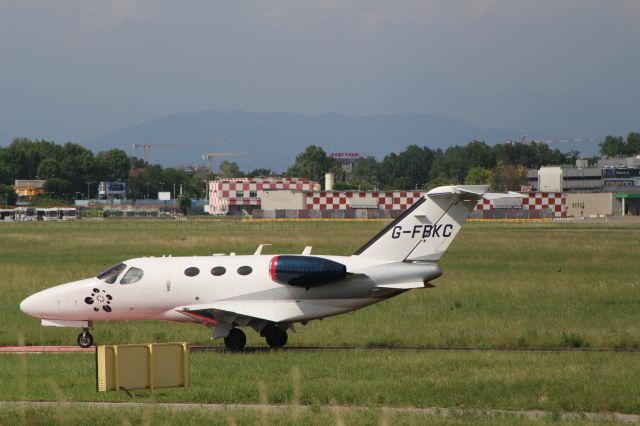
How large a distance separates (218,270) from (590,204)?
13166cm

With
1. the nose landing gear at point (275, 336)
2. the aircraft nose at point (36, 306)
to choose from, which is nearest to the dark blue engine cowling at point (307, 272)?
the nose landing gear at point (275, 336)

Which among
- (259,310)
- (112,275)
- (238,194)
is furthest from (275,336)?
(238,194)

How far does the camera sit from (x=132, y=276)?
25.8 metres

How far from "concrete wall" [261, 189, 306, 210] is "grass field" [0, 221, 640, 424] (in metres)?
84.7

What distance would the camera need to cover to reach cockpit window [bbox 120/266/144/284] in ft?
84.3

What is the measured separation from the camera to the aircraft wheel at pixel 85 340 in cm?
2617

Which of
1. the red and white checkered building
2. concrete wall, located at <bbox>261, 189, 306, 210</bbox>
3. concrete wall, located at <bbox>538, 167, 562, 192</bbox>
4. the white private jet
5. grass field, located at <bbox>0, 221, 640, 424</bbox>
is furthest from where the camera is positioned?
concrete wall, located at <bbox>538, 167, 562, 192</bbox>

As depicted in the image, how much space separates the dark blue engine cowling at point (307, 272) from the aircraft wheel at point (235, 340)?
1.54 meters

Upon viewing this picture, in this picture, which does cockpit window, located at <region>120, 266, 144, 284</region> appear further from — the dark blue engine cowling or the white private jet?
the dark blue engine cowling

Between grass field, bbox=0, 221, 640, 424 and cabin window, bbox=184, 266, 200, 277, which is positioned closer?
grass field, bbox=0, 221, 640, 424

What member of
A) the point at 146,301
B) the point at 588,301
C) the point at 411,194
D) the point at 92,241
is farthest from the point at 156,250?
the point at 411,194

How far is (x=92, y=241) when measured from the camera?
7325cm

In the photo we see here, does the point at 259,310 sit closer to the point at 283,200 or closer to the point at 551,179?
the point at 283,200

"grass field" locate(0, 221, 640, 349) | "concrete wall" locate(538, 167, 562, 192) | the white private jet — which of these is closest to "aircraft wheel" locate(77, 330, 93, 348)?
the white private jet
